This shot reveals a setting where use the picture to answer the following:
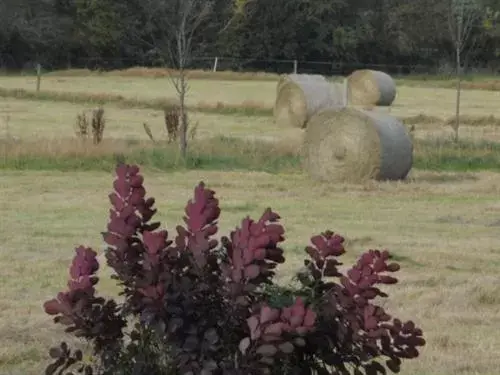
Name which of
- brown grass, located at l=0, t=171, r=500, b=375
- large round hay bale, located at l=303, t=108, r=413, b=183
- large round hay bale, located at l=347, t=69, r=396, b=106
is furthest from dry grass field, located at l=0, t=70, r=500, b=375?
large round hay bale, located at l=347, t=69, r=396, b=106

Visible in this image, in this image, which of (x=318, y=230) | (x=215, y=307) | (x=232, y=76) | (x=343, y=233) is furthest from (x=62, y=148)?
(x=232, y=76)

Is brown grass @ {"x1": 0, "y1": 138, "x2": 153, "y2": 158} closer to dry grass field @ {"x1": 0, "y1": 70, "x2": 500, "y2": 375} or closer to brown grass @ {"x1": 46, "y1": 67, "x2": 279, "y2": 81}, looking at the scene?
dry grass field @ {"x1": 0, "y1": 70, "x2": 500, "y2": 375}

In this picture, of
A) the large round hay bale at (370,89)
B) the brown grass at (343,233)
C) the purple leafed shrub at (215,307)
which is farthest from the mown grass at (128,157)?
the large round hay bale at (370,89)

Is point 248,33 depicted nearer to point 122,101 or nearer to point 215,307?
point 122,101

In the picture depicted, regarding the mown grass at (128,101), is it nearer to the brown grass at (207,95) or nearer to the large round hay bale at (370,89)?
the brown grass at (207,95)

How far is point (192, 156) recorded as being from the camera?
63.9 feet

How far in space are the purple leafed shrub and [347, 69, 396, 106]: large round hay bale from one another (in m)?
33.4

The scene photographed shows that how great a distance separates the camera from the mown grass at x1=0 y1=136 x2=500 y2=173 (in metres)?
18.8

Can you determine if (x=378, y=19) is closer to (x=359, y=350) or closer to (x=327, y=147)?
(x=327, y=147)

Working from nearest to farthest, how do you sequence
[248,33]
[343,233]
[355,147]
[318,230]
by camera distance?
[343,233] → [318,230] → [355,147] → [248,33]

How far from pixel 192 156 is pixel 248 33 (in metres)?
42.9

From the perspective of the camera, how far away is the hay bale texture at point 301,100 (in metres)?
30.7

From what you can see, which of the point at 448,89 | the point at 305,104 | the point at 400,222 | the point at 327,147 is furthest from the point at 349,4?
the point at 400,222

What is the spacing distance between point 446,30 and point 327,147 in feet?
155
